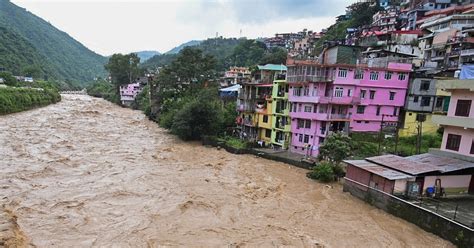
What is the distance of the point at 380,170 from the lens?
16.5 metres

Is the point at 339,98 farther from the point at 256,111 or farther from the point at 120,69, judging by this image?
the point at 120,69

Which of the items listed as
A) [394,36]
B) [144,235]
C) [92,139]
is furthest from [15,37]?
[144,235]

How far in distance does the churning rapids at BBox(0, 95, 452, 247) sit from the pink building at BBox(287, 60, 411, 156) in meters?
4.03

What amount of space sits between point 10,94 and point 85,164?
30.6 metres

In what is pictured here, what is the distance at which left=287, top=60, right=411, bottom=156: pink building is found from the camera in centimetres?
2475

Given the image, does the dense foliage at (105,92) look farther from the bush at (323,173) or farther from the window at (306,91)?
the bush at (323,173)

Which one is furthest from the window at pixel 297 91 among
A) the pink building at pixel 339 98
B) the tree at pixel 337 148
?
the tree at pixel 337 148

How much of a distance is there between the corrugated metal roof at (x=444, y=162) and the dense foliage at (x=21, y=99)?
44.6 meters

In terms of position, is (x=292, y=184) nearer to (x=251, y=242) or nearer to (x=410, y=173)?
(x=410, y=173)

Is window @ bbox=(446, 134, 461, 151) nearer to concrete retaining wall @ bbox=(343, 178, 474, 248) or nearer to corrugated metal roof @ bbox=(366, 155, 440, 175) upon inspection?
corrugated metal roof @ bbox=(366, 155, 440, 175)

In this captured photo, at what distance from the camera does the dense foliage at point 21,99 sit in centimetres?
4138

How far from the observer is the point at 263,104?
30109 mm

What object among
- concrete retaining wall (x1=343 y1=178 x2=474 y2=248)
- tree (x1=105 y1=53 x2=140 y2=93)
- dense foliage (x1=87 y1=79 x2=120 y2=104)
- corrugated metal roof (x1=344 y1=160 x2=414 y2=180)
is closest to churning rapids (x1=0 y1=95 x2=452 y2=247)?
concrete retaining wall (x1=343 y1=178 x2=474 y2=248)

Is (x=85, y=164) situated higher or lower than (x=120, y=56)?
lower
